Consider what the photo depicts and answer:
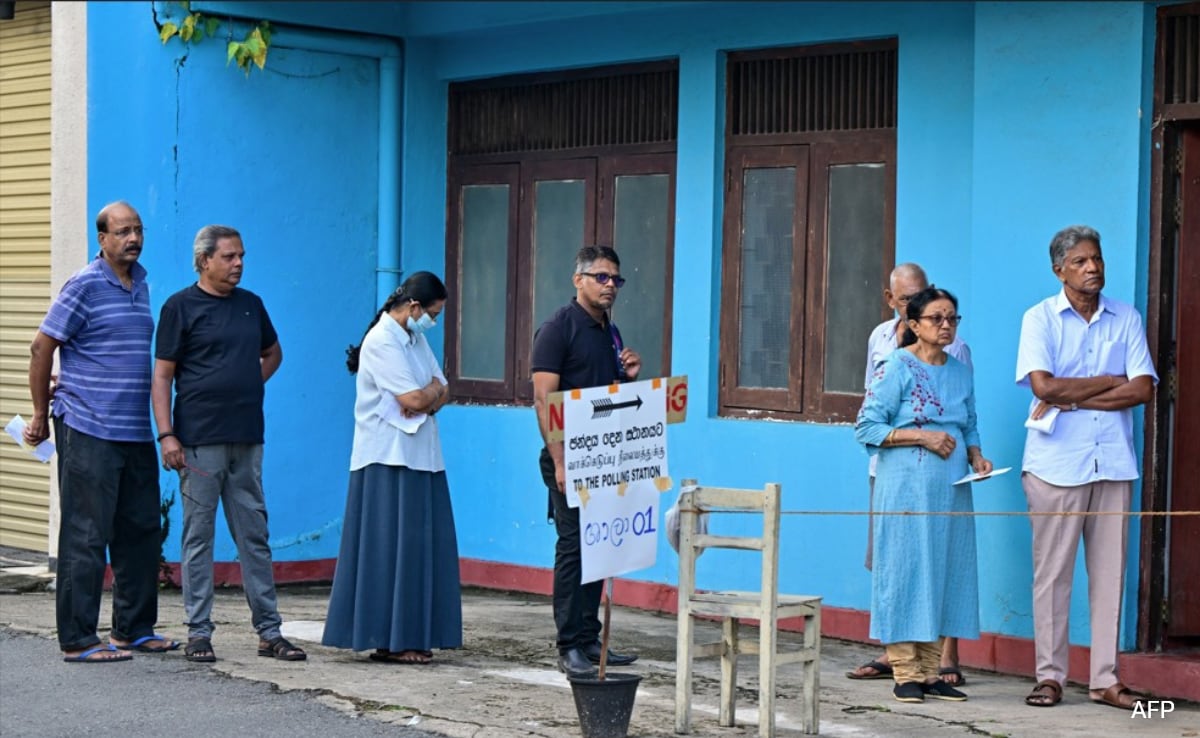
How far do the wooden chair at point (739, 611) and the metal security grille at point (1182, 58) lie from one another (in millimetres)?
2985

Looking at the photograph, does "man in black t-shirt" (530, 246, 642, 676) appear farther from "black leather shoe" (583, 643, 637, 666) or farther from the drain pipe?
the drain pipe

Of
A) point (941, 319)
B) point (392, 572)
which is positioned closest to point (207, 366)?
point (392, 572)

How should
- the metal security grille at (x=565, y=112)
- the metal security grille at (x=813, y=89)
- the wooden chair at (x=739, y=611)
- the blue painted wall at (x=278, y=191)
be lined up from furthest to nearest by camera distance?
the blue painted wall at (x=278, y=191), the metal security grille at (x=565, y=112), the metal security grille at (x=813, y=89), the wooden chair at (x=739, y=611)

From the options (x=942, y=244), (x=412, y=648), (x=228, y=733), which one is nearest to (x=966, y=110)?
(x=942, y=244)

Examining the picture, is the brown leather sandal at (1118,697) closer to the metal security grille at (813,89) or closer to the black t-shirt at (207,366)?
the metal security grille at (813,89)

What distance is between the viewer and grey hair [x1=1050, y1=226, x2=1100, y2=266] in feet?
27.9

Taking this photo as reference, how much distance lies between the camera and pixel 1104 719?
815 centimetres

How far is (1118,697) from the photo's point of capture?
330 inches

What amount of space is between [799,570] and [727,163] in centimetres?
237

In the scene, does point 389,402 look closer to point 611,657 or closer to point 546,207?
point 611,657

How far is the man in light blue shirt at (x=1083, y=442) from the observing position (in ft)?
27.8

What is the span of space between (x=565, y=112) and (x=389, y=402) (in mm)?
3528

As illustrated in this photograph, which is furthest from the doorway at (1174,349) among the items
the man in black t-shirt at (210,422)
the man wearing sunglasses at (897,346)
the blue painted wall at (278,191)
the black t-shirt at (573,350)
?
the blue painted wall at (278,191)

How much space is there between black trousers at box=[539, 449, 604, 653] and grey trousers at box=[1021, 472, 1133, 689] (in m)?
2.03
